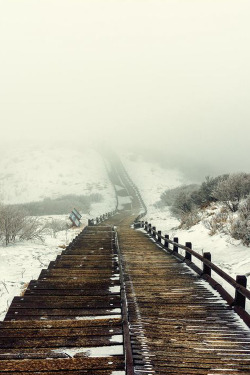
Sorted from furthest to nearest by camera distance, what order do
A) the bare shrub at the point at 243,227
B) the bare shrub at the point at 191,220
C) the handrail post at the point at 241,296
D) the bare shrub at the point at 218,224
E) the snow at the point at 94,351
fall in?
the bare shrub at the point at 191,220
the bare shrub at the point at 218,224
the bare shrub at the point at 243,227
the handrail post at the point at 241,296
the snow at the point at 94,351

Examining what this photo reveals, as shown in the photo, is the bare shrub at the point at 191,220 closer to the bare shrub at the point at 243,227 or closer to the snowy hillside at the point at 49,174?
the bare shrub at the point at 243,227

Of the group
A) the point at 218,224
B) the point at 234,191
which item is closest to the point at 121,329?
the point at 218,224

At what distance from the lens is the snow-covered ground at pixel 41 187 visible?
30.3ft

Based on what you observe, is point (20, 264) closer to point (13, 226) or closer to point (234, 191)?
point (13, 226)

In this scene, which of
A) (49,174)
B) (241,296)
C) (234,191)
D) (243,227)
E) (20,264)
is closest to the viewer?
(241,296)

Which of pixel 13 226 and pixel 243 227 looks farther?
pixel 13 226

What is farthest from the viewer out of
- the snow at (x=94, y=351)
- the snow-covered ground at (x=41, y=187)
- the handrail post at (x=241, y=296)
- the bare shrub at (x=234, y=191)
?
the bare shrub at (x=234, y=191)

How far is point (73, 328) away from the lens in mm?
4219

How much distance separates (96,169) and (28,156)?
20135 mm

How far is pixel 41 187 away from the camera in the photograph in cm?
5753

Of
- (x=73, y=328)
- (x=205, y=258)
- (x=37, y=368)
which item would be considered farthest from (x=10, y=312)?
(x=205, y=258)

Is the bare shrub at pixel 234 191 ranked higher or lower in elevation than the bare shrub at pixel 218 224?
higher

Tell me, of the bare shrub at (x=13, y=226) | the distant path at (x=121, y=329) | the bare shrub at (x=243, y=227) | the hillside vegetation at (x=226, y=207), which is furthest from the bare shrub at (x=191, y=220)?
the distant path at (x=121, y=329)

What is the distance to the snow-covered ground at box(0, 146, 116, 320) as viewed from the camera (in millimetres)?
9227
